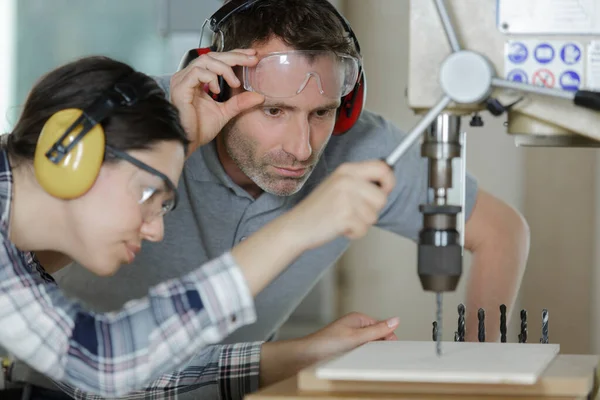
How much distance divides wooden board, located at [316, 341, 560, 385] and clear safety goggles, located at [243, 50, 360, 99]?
54 centimetres

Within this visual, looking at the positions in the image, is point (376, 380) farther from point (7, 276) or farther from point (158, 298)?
point (7, 276)

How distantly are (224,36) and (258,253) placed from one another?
717 mm

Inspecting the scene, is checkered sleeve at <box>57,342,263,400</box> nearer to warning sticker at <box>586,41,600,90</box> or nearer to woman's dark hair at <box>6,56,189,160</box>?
woman's dark hair at <box>6,56,189,160</box>

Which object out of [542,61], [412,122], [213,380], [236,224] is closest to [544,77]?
[542,61]

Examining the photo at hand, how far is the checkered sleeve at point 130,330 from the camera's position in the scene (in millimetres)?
1038

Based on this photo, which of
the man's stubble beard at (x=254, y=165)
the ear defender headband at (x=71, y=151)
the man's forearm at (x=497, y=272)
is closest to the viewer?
the ear defender headband at (x=71, y=151)

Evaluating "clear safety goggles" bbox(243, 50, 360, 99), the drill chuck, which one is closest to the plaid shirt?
the drill chuck

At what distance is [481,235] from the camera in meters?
1.84

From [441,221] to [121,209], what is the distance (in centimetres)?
42

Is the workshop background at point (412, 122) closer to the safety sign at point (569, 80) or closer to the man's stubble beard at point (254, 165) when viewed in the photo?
the man's stubble beard at point (254, 165)

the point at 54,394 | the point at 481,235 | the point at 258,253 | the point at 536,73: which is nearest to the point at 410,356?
the point at 258,253

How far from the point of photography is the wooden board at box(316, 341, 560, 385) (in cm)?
98

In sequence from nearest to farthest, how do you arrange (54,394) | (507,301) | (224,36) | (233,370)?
1. (233,370)
2. (54,394)
3. (224,36)
4. (507,301)

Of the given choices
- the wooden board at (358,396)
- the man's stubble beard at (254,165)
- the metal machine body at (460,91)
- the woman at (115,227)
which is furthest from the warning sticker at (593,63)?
the man's stubble beard at (254,165)
